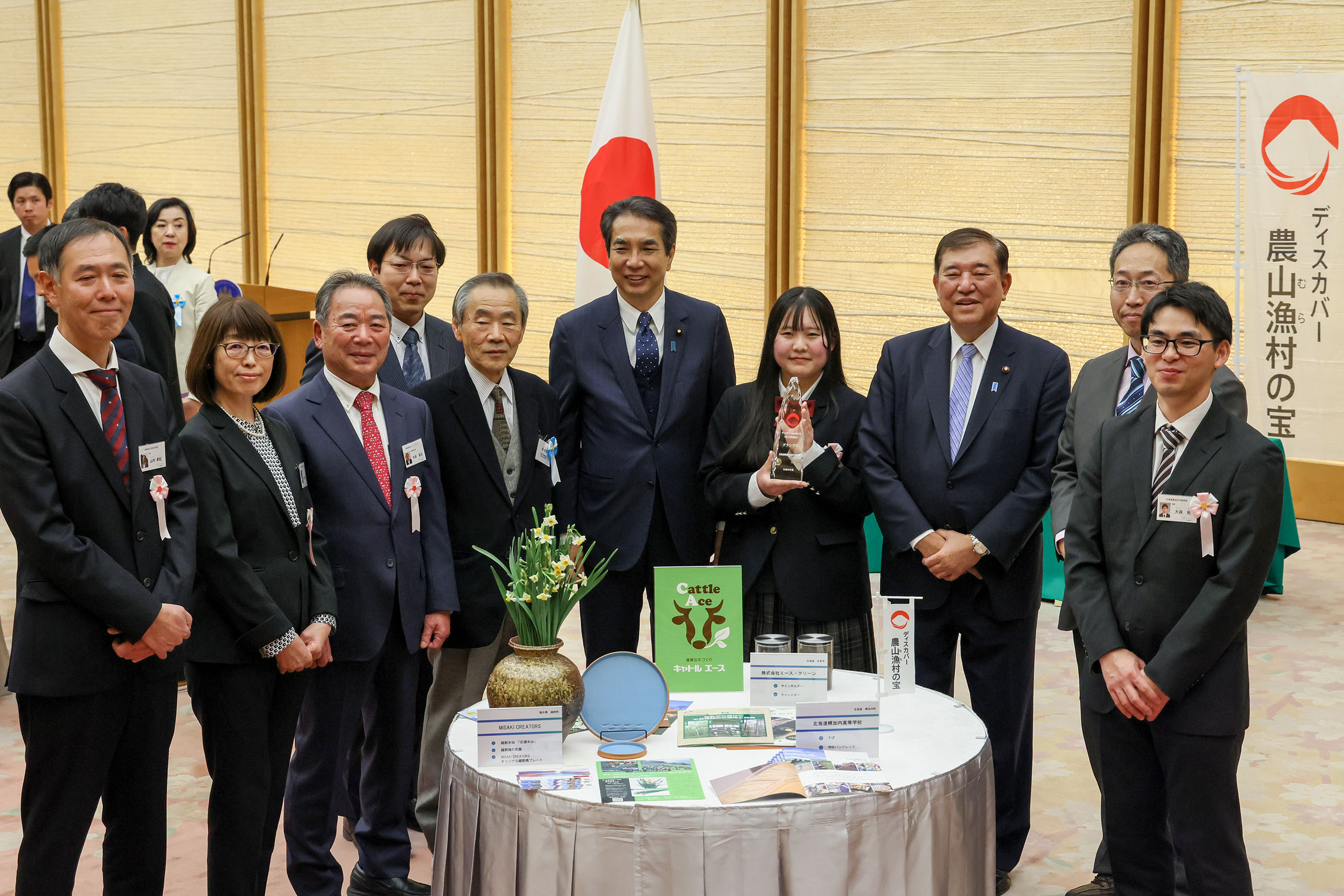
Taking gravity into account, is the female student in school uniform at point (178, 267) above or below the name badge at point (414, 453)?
above

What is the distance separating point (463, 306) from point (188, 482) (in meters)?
0.90

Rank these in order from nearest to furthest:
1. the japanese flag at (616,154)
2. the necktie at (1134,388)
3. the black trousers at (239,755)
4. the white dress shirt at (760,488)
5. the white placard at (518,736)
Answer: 1. the white placard at (518,736)
2. the black trousers at (239,755)
3. the necktie at (1134,388)
4. the white dress shirt at (760,488)
5. the japanese flag at (616,154)

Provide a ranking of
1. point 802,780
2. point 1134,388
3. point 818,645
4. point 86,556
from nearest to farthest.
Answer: point 802,780, point 86,556, point 818,645, point 1134,388

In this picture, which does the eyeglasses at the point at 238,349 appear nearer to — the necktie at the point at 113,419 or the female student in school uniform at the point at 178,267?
the necktie at the point at 113,419

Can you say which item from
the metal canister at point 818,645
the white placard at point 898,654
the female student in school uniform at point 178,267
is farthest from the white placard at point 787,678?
the female student in school uniform at point 178,267

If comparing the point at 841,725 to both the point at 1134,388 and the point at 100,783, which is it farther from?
the point at 100,783

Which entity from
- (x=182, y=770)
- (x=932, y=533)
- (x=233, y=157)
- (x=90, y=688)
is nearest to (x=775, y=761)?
(x=932, y=533)

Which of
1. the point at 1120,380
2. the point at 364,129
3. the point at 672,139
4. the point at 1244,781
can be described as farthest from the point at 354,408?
the point at 364,129

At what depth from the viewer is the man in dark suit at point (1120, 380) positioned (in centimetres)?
301

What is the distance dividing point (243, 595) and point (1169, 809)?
6.28 ft

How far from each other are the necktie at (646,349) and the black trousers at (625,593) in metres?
0.35

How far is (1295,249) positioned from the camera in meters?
6.36

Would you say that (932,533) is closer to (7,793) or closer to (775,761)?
(775,761)

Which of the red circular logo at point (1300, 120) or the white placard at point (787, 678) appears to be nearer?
the white placard at point (787, 678)
